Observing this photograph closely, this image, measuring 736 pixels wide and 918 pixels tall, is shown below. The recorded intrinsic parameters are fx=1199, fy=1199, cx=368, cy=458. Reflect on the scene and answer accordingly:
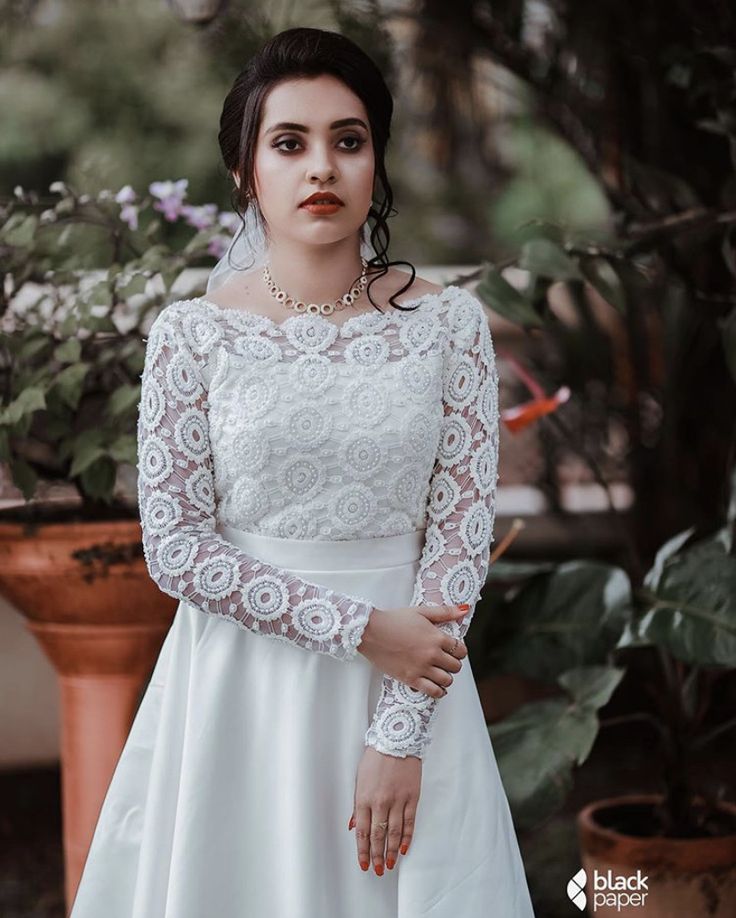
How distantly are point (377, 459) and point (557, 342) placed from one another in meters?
1.99

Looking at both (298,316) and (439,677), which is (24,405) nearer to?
(298,316)

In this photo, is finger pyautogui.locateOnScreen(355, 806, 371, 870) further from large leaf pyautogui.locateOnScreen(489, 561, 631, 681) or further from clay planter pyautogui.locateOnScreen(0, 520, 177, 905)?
large leaf pyautogui.locateOnScreen(489, 561, 631, 681)

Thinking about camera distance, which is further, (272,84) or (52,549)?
(52,549)

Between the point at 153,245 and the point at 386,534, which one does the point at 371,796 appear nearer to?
the point at 386,534

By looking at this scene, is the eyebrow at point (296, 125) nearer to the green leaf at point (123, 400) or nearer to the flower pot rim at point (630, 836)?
the green leaf at point (123, 400)

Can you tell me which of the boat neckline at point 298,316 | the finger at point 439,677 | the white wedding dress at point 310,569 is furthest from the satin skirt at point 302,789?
the boat neckline at point 298,316

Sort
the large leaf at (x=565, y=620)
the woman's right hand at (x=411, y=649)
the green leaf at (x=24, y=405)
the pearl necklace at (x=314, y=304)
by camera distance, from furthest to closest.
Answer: the large leaf at (x=565, y=620)
the green leaf at (x=24, y=405)
the pearl necklace at (x=314, y=304)
the woman's right hand at (x=411, y=649)

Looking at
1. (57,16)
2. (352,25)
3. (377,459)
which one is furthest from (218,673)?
(57,16)

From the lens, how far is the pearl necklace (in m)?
1.45

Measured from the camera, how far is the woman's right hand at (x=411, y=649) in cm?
132

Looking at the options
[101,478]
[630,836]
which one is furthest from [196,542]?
[630,836]

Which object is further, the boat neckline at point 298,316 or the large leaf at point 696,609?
the large leaf at point 696,609

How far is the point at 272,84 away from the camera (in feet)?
4.61

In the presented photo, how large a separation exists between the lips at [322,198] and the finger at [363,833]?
688mm
